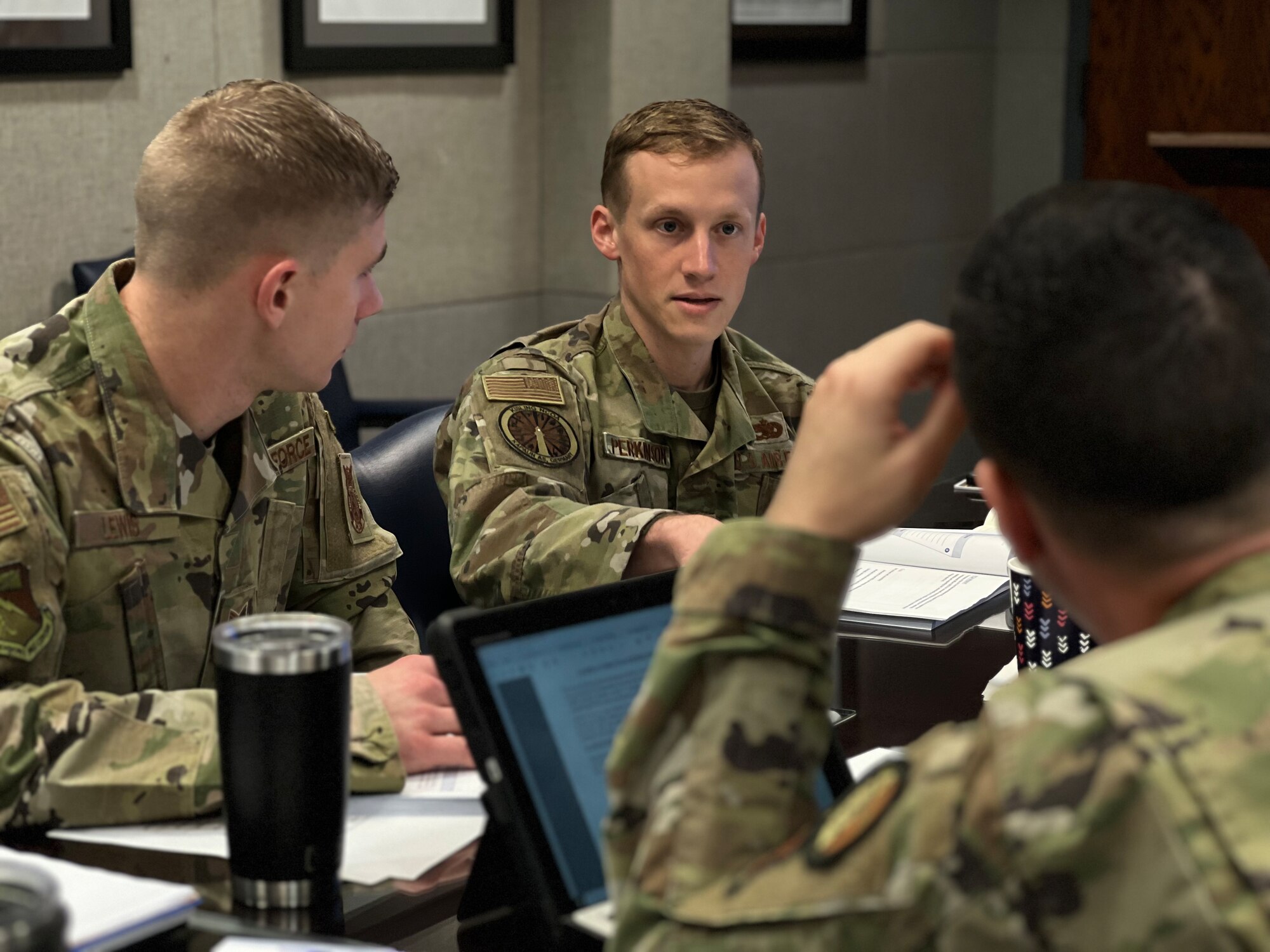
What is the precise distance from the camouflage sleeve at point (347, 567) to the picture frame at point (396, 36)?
1.90 m

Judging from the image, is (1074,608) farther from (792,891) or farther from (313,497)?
(313,497)

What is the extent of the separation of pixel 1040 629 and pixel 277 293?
2.59 ft

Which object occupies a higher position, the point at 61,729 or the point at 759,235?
the point at 759,235

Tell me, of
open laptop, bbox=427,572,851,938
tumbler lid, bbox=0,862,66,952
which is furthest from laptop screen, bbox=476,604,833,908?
tumbler lid, bbox=0,862,66,952

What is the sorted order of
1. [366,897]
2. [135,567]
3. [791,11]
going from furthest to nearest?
[791,11], [135,567], [366,897]

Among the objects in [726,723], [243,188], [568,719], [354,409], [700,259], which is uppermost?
[243,188]

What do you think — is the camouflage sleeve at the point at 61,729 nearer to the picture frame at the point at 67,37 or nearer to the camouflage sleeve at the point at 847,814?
the camouflage sleeve at the point at 847,814

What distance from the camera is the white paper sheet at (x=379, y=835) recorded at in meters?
1.15

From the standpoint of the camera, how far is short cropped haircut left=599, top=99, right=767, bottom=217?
2.15 meters

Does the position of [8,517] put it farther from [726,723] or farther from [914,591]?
[914,591]

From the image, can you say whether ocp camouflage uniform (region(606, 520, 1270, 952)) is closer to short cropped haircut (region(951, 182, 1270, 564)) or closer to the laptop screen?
short cropped haircut (region(951, 182, 1270, 564))

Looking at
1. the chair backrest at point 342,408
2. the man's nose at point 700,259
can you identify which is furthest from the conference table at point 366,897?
the chair backrest at point 342,408

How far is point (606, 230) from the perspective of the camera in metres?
2.24

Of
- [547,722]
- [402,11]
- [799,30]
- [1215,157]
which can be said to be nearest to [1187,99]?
[1215,157]
